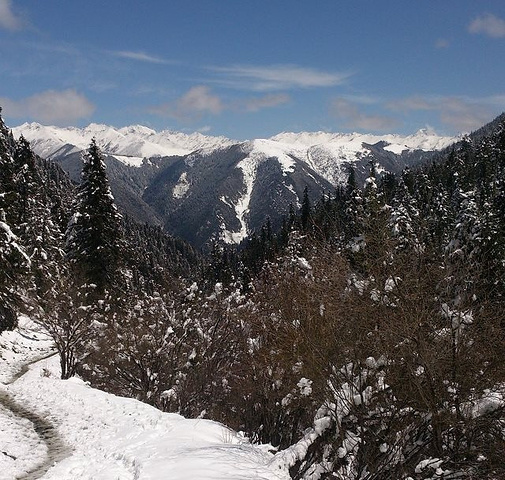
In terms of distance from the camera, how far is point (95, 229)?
32406 mm

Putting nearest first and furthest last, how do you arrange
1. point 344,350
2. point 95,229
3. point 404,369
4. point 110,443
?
1. point 404,369
2. point 344,350
3. point 110,443
4. point 95,229

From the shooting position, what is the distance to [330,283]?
10.3 m

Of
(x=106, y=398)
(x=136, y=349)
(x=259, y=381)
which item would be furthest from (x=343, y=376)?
(x=136, y=349)

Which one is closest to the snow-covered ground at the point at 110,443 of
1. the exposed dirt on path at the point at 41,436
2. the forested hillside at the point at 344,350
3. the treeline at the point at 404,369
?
the exposed dirt on path at the point at 41,436

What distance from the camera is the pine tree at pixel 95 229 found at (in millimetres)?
32312

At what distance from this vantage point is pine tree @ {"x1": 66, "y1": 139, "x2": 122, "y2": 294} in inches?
1272

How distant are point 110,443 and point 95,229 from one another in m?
22.1

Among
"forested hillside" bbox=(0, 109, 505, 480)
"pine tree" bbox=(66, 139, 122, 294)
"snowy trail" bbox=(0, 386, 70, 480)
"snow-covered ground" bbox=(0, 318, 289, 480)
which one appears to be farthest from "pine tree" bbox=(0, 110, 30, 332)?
"snowy trail" bbox=(0, 386, 70, 480)

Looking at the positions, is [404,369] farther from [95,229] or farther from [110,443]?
[95,229]

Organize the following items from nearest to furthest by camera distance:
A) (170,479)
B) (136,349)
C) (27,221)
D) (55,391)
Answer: (170,479)
(55,391)
(136,349)
(27,221)

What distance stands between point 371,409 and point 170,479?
4.10 metres

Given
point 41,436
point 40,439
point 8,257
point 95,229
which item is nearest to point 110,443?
point 40,439

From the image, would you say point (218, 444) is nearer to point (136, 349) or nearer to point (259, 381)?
point (259, 381)

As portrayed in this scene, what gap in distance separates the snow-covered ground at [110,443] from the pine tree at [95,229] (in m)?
14.0
